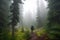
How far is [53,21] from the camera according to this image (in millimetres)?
19375

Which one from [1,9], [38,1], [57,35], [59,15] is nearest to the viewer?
[57,35]

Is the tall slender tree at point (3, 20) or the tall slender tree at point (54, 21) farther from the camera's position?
the tall slender tree at point (3, 20)

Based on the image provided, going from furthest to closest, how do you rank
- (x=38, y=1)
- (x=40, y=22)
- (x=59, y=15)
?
(x=38, y=1) < (x=40, y=22) < (x=59, y=15)

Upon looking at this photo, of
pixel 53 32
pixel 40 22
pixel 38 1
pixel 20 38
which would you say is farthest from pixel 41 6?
pixel 53 32

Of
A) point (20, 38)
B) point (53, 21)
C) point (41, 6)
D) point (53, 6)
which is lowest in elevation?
point (20, 38)

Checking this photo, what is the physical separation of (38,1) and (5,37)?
43.7 m

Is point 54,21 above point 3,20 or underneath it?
underneath

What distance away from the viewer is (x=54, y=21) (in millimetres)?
19234

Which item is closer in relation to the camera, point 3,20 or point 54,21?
point 54,21

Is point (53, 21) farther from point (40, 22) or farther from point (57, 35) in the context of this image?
point (40, 22)

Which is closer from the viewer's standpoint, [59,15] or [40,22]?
[59,15]

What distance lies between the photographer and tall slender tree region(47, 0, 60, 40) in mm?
17311

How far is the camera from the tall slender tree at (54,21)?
56.8 feet

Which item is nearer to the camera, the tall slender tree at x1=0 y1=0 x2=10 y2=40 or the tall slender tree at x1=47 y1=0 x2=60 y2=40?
the tall slender tree at x1=47 y1=0 x2=60 y2=40
